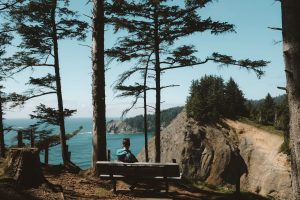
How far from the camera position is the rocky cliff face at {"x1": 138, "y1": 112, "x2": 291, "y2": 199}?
41969 mm

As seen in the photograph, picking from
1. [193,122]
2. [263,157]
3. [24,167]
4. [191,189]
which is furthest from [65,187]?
[193,122]

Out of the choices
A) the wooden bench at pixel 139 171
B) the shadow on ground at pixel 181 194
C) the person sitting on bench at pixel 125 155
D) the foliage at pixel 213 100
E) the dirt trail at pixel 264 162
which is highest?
the foliage at pixel 213 100

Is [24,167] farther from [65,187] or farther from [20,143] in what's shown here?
[20,143]

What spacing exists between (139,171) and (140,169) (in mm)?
64

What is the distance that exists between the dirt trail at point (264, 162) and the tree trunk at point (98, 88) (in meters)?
31.5

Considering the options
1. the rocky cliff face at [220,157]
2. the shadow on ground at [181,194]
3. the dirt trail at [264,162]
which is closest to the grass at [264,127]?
the dirt trail at [264,162]

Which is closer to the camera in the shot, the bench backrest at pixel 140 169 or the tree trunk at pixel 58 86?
the bench backrest at pixel 140 169

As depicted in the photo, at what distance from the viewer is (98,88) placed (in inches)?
458

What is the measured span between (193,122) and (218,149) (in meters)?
8.15

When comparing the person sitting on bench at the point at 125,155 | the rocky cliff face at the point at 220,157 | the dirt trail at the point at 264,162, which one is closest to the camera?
the person sitting on bench at the point at 125,155

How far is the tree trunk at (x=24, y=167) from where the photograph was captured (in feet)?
28.3

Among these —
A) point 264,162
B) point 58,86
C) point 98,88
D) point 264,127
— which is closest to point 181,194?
point 98,88

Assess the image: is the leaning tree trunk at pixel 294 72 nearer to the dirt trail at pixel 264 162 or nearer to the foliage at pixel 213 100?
the dirt trail at pixel 264 162

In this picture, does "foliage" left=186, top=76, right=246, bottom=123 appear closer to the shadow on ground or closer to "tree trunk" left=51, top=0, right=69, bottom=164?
"tree trunk" left=51, top=0, right=69, bottom=164
